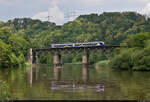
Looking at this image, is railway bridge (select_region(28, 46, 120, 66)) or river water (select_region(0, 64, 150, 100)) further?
railway bridge (select_region(28, 46, 120, 66))

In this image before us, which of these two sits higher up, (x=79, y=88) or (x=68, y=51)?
(x=68, y=51)

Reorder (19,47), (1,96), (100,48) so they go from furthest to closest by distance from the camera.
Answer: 1. (100,48)
2. (19,47)
3. (1,96)

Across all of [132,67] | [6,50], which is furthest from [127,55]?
[6,50]

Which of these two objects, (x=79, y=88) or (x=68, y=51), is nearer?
(x=79, y=88)

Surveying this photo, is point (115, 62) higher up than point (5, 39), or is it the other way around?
point (5, 39)

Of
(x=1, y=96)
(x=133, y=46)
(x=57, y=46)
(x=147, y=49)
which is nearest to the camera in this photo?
(x=1, y=96)

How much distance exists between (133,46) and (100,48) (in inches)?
1961

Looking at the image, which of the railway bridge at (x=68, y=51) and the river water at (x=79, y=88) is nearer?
the river water at (x=79, y=88)

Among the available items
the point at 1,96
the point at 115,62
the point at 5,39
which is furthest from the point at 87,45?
the point at 1,96

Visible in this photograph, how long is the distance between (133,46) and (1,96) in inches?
3305

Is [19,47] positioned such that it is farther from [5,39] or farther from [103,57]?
[103,57]

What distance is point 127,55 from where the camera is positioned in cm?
9031

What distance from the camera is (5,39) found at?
12344 cm

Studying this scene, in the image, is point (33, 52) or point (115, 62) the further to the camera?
point (33, 52)
